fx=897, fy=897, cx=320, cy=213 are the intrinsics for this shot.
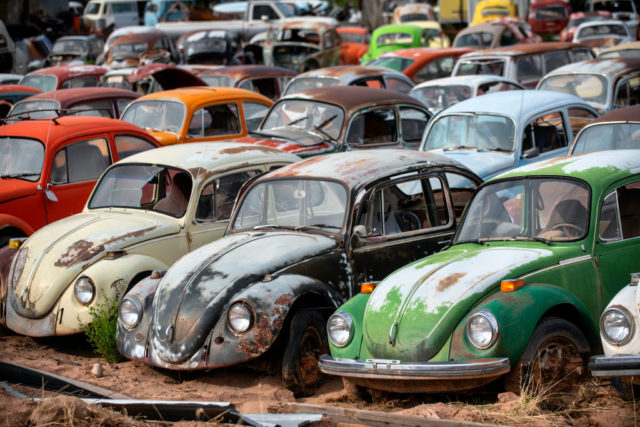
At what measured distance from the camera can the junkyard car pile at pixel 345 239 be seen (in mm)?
5941

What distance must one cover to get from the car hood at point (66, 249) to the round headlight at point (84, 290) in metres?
0.21

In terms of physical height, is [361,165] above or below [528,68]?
below

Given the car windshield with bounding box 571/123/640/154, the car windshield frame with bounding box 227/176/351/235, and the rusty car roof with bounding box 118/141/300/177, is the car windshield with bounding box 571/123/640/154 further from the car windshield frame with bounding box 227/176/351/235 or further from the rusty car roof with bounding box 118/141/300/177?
the car windshield frame with bounding box 227/176/351/235

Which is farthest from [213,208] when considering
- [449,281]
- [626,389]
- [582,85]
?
[582,85]

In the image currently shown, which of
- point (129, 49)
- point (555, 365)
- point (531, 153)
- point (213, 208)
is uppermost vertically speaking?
point (129, 49)

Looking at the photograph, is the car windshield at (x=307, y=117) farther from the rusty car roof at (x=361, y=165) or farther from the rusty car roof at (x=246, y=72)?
the rusty car roof at (x=246, y=72)

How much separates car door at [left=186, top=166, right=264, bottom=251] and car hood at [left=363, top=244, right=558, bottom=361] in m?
2.73

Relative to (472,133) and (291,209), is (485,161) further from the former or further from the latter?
(291,209)

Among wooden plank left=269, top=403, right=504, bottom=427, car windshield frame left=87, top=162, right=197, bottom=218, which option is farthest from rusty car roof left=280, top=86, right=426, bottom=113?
wooden plank left=269, top=403, right=504, bottom=427

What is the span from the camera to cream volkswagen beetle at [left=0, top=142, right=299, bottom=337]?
26.1ft

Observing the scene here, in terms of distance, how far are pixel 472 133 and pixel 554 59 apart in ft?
24.3

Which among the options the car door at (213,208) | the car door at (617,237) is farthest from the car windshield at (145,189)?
the car door at (617,237)

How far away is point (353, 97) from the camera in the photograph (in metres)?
12.8

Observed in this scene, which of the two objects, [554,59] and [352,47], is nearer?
[554,59]
